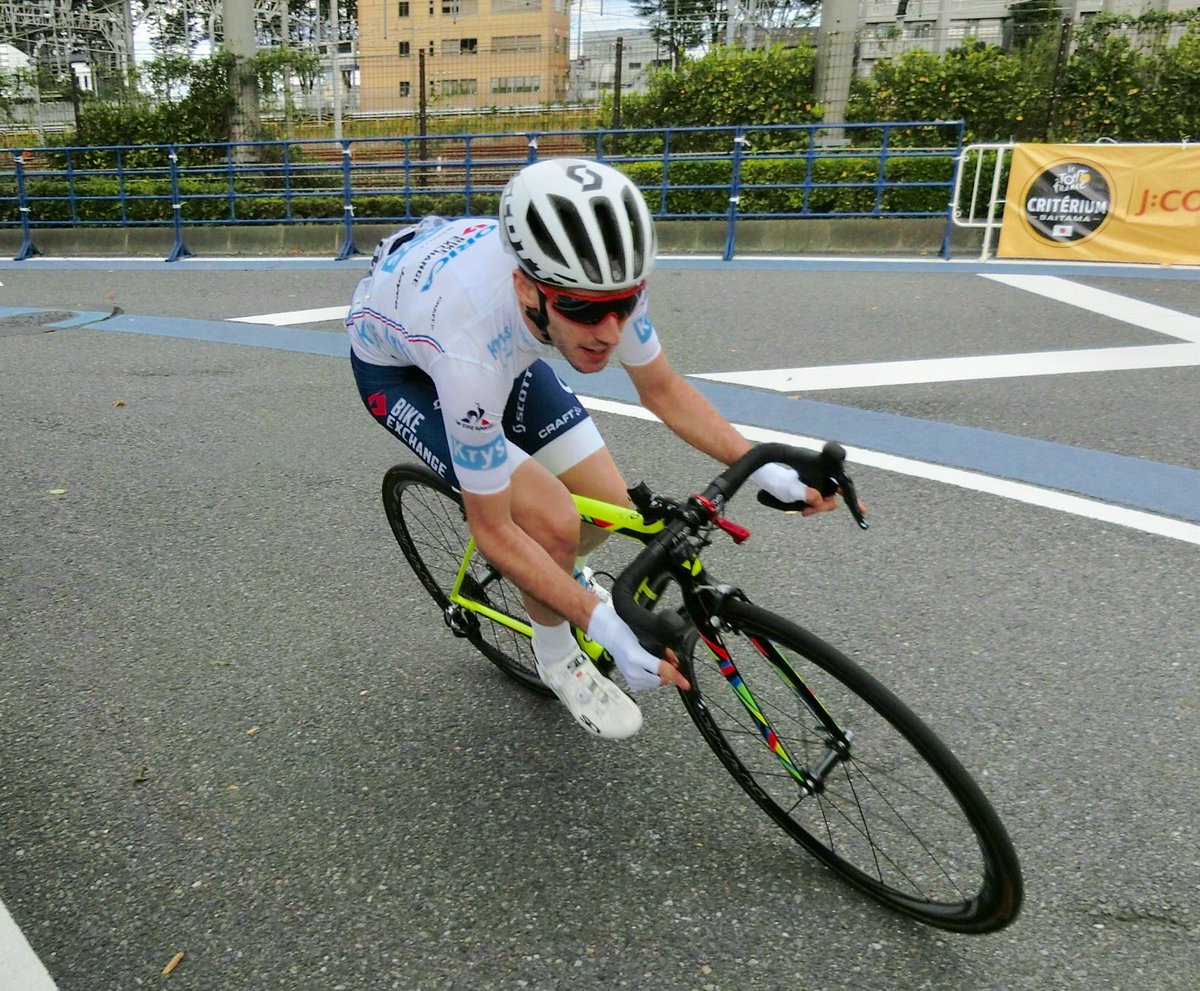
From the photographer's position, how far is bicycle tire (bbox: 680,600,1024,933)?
2184 millimetres

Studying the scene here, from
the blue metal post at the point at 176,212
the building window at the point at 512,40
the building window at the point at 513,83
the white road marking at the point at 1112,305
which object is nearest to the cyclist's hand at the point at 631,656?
the white road marking at the point at 1112,305

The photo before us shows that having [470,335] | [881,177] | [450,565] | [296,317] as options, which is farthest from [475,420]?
[881,177]

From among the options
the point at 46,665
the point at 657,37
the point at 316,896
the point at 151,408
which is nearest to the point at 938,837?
the point at 316,896

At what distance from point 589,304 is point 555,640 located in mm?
1046

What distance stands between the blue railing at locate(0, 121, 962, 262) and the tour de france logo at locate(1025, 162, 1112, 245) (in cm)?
114

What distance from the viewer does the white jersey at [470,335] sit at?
2352 mm

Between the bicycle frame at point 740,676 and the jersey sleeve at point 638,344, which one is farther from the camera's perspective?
the jersey sleeve at point 638,344

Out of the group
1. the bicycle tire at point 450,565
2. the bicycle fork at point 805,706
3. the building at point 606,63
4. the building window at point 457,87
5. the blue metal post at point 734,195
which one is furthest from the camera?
the building window at point 457,87

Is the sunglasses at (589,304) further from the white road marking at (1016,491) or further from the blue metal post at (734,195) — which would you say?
the blue metal post at (734,195)

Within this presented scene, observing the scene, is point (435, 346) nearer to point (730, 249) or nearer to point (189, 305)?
point (189, 305)

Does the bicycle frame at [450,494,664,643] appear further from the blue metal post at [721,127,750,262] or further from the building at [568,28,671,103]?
the building at [568,28,671,103]

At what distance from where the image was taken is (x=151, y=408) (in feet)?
22.1

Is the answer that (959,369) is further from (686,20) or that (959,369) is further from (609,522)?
(686,20)

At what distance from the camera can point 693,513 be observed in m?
2.26
